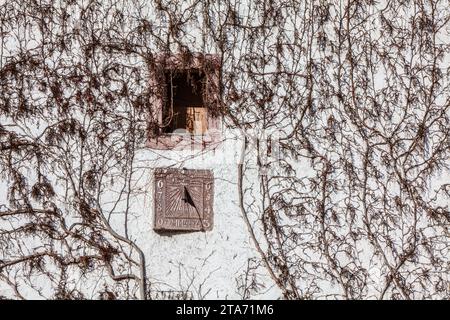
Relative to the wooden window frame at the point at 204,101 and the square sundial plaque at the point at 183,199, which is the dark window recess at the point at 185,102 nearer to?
the wooden window frame at the point at 204,101

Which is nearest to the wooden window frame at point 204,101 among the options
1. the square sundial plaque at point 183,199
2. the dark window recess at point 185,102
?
the dark window recess at point 185,102

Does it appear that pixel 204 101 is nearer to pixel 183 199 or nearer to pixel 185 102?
pixel 185 102

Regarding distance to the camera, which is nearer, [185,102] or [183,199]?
[183,199]

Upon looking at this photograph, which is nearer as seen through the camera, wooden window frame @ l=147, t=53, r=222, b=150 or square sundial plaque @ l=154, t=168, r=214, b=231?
square sundial plaque @ l=154, t=168, r=214, b=231

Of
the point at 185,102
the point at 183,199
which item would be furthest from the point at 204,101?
the point at 183,199

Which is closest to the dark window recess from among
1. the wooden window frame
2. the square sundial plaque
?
the wooden window frame

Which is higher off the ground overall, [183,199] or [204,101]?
[204,101]

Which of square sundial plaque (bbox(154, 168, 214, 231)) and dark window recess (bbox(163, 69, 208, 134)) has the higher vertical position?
dark window recess (bbox(163, 69, 208, 134))

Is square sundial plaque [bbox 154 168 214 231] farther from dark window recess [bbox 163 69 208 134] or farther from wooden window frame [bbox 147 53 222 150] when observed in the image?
dark window recess [bbox 163 69 208 134]
